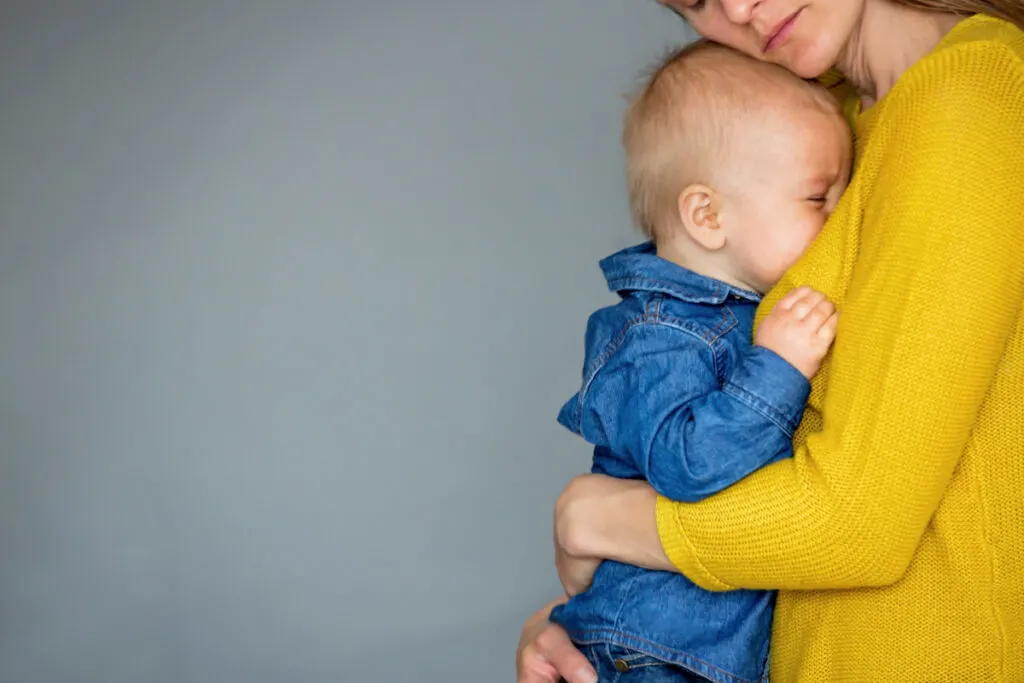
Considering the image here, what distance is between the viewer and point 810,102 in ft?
5.42

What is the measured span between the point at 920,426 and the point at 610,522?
1.56 feet

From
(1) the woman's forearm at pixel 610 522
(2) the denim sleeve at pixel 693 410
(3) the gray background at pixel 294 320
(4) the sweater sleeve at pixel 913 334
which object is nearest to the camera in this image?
(4) the sweater sleeve at pixel 913 334

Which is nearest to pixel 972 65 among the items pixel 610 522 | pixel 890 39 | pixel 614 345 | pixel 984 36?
pixel 984 36

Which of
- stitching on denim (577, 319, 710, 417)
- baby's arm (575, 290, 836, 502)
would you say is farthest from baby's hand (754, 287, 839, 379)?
stitching on denim (577, 319, 710, 417)

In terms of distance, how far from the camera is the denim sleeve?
145 centimetres

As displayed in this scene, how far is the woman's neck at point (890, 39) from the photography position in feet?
5.33

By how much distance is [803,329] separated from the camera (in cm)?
146

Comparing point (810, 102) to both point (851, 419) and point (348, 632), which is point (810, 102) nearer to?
point (851, 419)

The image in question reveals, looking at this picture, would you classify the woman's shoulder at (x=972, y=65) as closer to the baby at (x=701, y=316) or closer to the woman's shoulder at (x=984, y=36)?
the woman's shoulder at (x=984, y=36)

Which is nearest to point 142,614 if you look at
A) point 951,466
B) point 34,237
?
point 34,237

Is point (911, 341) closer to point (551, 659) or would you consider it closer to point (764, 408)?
point (764, 408)

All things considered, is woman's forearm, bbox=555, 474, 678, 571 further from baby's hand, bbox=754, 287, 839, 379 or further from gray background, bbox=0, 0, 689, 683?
gray background, bbox=0, 0, 689, 683

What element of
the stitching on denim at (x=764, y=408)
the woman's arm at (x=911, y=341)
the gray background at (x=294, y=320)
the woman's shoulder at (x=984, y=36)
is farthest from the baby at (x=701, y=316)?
the gray background at (x=294, y=320)

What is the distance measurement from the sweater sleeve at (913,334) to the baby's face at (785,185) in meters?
0.22
